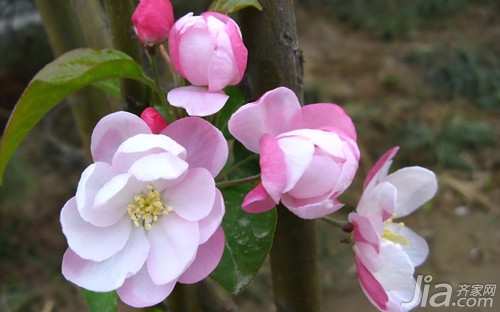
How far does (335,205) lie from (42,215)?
2138 mm

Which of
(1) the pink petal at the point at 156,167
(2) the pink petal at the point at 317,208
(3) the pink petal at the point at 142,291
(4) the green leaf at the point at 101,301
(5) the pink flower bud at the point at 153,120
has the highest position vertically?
(5) the pink flower bud at the point at 153,120

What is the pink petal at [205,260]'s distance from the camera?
1.31 ft

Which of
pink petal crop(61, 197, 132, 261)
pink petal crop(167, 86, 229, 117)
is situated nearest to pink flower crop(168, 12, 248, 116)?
pink petal crop(167, 86, 229, 117)

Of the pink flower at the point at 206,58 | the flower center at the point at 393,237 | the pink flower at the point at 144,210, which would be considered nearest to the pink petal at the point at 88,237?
the pink flower at the point at 144,210

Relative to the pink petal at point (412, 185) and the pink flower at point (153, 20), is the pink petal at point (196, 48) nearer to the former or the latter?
the pink flower at point (153, 20)

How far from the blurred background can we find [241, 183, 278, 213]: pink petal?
1015 millimetres

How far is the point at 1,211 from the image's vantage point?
7.06 ft

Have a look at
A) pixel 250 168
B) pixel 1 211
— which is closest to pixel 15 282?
pixel 1 211

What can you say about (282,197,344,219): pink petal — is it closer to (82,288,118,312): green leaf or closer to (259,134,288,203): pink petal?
(259,134,288,203): pink petal

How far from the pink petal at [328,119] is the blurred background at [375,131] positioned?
0.97 m

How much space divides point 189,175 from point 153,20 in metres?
0.12

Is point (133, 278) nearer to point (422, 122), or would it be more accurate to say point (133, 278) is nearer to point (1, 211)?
point (1, 211)

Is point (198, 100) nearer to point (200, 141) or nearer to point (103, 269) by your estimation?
point (200, 141)

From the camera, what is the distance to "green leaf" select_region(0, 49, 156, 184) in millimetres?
454
